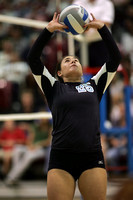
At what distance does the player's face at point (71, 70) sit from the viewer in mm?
2525

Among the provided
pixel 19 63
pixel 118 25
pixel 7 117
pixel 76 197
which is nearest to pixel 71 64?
pixel 7 117

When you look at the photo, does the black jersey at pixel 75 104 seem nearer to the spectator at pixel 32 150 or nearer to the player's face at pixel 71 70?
the player's face at pixel 71 70

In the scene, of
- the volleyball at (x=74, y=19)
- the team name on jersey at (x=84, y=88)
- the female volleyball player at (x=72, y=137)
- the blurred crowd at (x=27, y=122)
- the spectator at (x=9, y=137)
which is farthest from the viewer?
the spectator at (x=9, y=137)

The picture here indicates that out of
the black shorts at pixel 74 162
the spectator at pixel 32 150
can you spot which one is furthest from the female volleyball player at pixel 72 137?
the spectator at pixel 32 150

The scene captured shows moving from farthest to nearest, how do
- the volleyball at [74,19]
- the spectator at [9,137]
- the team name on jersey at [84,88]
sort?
1. the spectator at [9,137]
2. the volleyball at [74,19]
3. the team name on jersey at [84,88]

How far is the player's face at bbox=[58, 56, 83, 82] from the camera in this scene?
8.29 feet

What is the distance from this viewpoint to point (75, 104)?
93.2 inches

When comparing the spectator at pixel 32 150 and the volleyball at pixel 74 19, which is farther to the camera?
the spectator at pixel 32 150

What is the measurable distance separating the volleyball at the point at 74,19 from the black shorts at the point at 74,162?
82 cm

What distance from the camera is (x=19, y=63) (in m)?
5.96

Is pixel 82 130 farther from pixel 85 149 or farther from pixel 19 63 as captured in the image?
pixel 19 63

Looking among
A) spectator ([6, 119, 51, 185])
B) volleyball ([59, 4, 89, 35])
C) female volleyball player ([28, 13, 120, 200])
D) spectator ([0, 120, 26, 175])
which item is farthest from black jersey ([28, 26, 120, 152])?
spectator ([0, 120, 26, 175])

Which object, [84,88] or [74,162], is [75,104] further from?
[74,162]

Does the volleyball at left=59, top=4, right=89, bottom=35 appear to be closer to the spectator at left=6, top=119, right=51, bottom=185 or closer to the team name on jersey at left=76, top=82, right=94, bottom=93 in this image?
the team name on jersey at left=76, top=82, right=94, bottom=93
